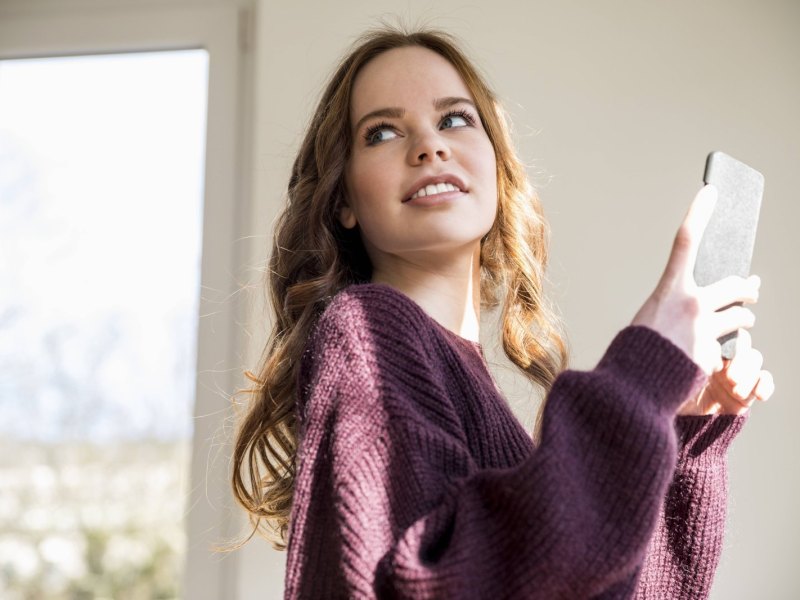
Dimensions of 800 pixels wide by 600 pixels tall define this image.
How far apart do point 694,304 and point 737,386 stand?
229 mm

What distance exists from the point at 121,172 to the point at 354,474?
1.59m

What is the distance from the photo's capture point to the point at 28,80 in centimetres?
231

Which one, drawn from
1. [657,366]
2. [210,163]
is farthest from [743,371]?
[210,163]

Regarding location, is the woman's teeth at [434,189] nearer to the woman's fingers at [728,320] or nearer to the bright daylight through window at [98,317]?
the woman's fingers at [728,320]

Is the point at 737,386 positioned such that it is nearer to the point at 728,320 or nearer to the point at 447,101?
the point at 728,320

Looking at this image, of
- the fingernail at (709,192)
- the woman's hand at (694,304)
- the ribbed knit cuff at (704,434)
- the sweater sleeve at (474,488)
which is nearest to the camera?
the sweater sleeve at (474,488)

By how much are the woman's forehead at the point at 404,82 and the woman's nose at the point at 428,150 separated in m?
0.07

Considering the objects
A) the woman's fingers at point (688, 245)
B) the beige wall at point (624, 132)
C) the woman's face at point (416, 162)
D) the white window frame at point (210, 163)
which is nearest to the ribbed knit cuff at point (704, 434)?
the woman's fingers at point (688, 245)

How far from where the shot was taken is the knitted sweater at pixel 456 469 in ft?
2.53

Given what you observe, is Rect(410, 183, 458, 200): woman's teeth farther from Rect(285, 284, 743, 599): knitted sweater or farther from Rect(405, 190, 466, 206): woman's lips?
Rect(285, 284, 743, 599): knitted sweater

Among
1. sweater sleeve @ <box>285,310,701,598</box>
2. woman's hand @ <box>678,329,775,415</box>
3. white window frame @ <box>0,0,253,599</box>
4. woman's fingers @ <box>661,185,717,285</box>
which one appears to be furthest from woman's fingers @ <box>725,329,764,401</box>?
white window frame @ <box>0,0,253,599</box>

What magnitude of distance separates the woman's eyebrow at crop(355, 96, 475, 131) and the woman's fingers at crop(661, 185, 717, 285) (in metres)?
0.36

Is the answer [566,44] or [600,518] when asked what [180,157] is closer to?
[566,44]

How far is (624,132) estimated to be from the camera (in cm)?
198
